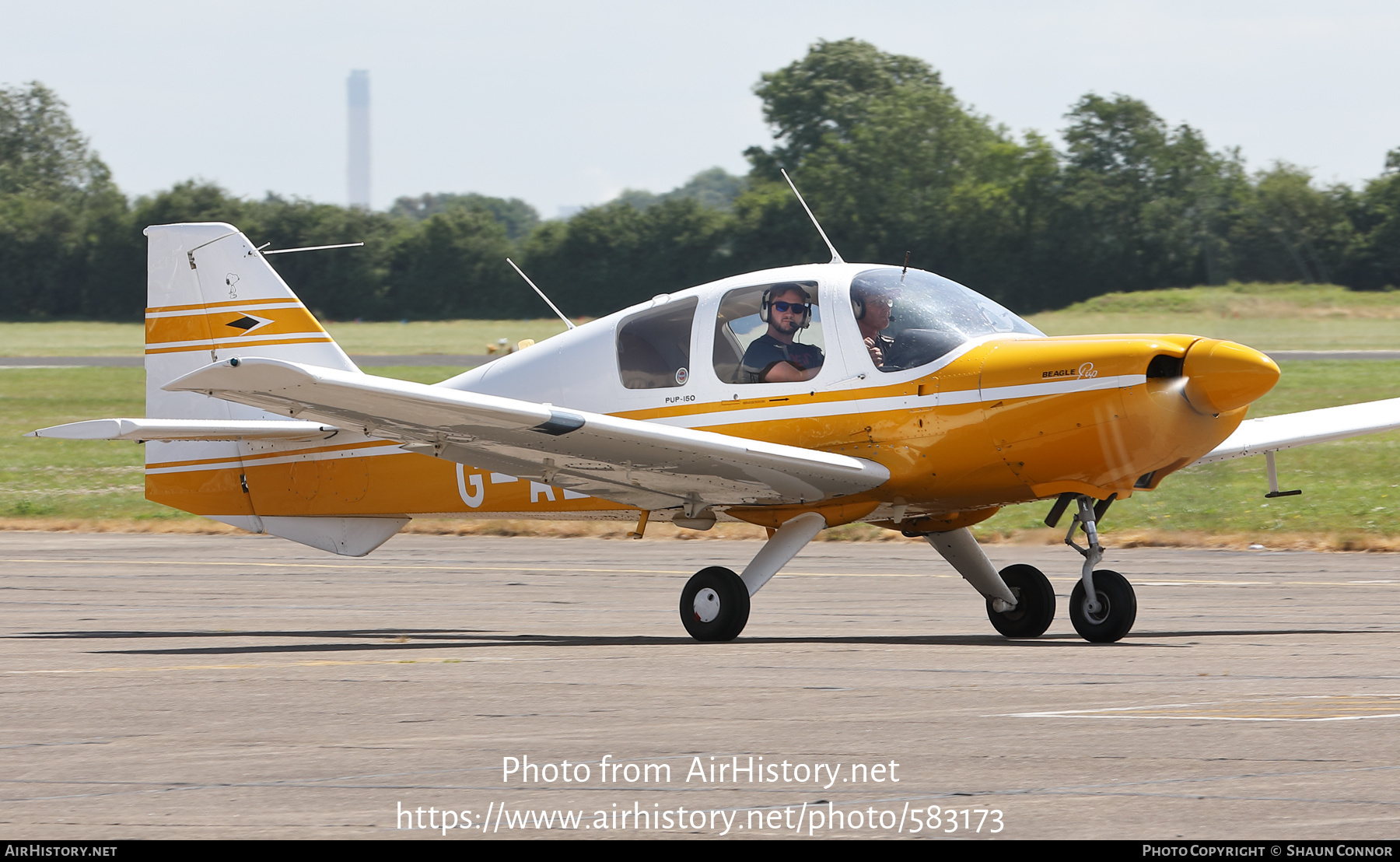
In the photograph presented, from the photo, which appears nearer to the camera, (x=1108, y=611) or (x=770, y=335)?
(x=1108, y=611)

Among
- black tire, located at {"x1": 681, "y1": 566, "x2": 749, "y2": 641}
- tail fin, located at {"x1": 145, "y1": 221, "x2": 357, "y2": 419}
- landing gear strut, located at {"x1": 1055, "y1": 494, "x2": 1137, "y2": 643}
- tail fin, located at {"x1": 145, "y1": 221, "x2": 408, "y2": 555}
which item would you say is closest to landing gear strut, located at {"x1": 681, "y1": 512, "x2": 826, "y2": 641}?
black tire, located at {"x1": 681, "y1": 566, "x2": 749, "y2": 641}

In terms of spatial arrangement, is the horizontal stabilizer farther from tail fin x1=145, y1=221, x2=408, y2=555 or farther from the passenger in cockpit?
the passenger in cockpit

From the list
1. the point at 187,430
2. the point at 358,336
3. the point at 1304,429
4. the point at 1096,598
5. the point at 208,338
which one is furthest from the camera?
the point at 358,336

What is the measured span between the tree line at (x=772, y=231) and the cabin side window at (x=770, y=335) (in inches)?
1786

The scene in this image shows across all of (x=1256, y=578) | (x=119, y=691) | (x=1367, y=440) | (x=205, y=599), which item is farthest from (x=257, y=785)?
(x=1367, y=440)

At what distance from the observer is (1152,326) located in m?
47.8

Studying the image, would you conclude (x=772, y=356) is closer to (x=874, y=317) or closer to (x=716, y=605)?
(x=874, y=317)

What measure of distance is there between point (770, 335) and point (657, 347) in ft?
2.66

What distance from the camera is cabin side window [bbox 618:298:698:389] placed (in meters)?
10.9

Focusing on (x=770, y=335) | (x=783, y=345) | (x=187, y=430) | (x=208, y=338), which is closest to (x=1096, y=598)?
(x=783, y=345)

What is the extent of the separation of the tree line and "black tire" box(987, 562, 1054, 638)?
44.8 m

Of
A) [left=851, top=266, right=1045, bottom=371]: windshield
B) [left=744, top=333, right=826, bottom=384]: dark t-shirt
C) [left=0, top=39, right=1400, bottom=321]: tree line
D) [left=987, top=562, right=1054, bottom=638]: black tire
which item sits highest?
[left=0, top=39, right=1400, bottom=321]: tree line

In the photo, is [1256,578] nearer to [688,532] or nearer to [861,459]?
[861,459]
